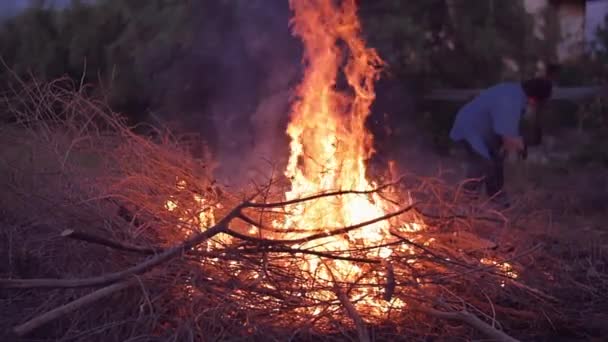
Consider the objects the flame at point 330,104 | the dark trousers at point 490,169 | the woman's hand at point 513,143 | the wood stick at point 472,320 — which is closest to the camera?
the wood stick at point 472,320

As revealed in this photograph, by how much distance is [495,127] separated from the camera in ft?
21.8

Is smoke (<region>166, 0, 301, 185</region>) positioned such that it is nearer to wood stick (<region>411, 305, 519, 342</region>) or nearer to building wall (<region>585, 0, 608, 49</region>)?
wood stick (<region>411, 305, 519, 342</region>)

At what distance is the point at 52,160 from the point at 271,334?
2072 millimetres

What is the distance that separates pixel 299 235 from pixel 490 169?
297cm

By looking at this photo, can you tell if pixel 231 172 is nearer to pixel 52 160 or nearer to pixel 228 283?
pixel 52 160

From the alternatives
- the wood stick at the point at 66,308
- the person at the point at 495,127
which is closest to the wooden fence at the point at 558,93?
the person at the point at 495,127

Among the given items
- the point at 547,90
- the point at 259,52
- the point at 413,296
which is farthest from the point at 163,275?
the point at 259,52

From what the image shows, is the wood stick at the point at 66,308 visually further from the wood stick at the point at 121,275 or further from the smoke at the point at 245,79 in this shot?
the smoke at the point at 245,79

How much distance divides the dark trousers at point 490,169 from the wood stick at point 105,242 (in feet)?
11.9

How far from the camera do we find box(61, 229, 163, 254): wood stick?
3762 millimetres

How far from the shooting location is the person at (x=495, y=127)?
652 cm

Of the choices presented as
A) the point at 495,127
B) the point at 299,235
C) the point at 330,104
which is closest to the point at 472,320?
the point at 299,235

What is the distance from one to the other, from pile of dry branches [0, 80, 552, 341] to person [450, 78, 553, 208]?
172 cm

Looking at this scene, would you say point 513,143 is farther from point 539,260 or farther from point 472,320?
point 472,320
